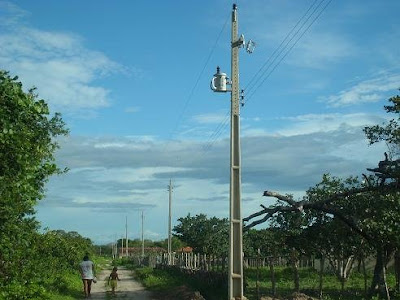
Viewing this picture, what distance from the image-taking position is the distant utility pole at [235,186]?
15.3m

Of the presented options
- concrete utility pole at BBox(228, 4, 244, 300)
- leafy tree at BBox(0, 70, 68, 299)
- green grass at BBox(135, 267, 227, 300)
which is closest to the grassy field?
green grass at BBox(135, 267, 227, 300)

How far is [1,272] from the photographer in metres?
9.95

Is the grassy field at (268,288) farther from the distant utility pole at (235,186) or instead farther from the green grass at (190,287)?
the distant utility pole at (235,186)

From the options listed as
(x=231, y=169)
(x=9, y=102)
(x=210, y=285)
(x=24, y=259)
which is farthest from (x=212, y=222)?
(x=9, y=102)

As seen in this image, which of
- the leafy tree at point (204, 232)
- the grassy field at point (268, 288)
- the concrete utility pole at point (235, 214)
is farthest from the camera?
the leafy tree at point (204, 232)

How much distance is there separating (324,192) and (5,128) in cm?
1825

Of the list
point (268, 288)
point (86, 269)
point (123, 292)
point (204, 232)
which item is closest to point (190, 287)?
point (123, 292)

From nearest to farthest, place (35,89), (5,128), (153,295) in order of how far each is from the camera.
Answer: (5,128) → (35,89) → (153,295)

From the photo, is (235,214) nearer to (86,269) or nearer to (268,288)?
(86,269)

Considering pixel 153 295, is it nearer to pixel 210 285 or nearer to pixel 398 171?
pixel 210 285

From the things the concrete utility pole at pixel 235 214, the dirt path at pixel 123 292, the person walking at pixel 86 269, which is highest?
the concrete utility pole at pixel 235 214

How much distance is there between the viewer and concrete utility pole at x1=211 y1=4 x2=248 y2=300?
1531cm

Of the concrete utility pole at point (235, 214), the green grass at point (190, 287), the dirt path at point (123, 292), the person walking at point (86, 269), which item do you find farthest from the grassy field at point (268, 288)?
the person walking at point (86, 269)

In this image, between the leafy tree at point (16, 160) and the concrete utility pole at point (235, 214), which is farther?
the concrete utility pole at point (235, 214)
